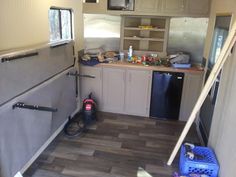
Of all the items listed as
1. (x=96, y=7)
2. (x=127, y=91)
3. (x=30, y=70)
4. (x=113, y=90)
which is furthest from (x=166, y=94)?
(x=30, y=70)

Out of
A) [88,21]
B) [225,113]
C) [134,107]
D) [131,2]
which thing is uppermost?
[131,2]

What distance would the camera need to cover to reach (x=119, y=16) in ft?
12.1

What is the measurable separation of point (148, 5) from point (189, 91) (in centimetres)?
142

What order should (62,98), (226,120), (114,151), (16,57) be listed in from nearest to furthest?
(16,57), (226,120), (114,151), (62,98)

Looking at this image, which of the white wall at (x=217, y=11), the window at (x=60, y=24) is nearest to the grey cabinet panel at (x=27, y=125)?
the window at (x=60, y=24)

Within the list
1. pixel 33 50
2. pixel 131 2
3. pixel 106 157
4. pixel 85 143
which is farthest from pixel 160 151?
pixel 131 2

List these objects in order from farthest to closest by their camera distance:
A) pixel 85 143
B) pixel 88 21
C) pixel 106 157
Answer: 1. pixel 88 21
2. pixel 85 143
3. pixel 106 157

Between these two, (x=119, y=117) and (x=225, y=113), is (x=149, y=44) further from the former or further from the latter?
(x=225, y=113)

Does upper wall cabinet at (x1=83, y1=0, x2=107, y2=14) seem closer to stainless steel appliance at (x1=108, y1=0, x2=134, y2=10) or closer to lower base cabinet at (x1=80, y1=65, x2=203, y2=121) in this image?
stainless steel appliance at (x1=108, y1=0, x2=134, y2=10)

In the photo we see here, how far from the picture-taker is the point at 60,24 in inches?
121

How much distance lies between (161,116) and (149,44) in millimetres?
1249

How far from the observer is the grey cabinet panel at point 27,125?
6.02ft

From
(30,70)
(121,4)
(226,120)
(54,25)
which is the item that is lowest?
(226,120)

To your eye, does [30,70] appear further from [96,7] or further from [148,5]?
[148,5]
